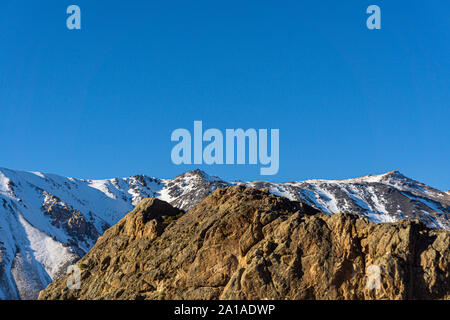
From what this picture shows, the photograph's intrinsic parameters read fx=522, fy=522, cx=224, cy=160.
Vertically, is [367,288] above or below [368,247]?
below

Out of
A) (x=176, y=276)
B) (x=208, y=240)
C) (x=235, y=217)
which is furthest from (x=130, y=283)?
(x=235, y=217)

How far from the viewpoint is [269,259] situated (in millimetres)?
52344

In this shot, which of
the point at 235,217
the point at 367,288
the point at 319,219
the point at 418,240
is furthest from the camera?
the point at 235,217

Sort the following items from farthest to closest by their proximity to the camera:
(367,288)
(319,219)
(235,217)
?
(235,217), (319,219), (367,288)

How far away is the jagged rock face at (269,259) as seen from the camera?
48938 millimetres

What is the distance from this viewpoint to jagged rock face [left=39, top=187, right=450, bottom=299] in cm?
4894
